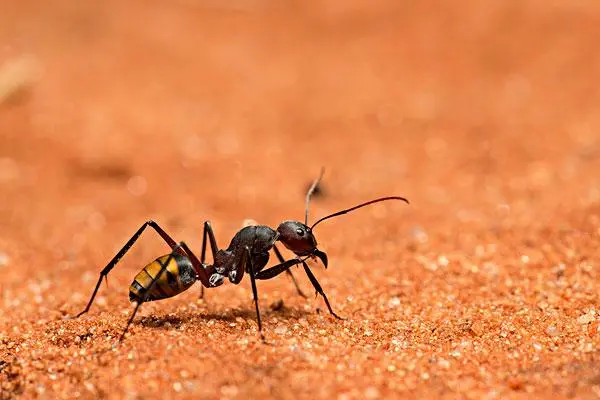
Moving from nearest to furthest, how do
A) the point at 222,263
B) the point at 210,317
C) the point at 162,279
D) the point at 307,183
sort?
the point at 162,279 → the point at 210,317 → the point at 222,263 → the point at 307,183

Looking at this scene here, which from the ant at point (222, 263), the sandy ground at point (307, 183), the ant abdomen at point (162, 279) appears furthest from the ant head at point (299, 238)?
the ant abdomen at point (162, 279)

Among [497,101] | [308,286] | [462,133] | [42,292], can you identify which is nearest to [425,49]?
[497,101]

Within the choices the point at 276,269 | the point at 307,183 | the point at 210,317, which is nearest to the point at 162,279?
the point at 210,317

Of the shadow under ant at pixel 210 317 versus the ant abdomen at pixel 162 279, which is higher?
the ant abdomen at pixel 162 279

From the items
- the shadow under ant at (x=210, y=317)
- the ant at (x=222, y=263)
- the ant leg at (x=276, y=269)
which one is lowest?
the shadow under ant at (x=210, y=317)

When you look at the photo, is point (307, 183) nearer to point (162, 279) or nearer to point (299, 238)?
point (299, 238)

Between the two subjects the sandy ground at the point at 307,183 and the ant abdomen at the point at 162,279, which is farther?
the ant abdomen at the point at 162,279

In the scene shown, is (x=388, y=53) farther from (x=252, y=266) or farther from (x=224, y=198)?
(x=252, y=266)

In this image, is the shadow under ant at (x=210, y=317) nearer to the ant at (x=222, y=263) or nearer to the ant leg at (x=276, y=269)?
the ant at (x=222, y=263)
